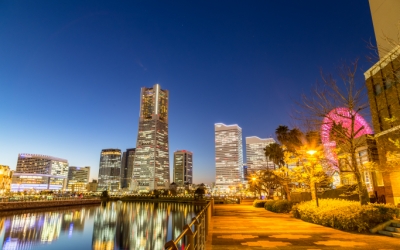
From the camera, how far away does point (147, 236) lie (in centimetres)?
3353

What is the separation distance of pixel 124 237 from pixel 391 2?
131 feet

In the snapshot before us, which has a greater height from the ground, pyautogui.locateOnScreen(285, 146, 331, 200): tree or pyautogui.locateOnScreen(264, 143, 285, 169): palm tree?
pyautogui.locateOnScreen(264, 143, 285, 169): palm tree

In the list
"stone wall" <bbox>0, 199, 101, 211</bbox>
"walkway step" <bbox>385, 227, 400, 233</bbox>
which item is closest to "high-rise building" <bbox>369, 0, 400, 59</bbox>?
"walkway step" <bbox>385, 227, 400, 233</bbox>

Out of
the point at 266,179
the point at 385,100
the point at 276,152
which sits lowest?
the point at 266,179

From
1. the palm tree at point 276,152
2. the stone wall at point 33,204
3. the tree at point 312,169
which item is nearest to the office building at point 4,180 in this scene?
the stone wall at point 33,204

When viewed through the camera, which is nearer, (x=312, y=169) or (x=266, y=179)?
(x=312, y=169)

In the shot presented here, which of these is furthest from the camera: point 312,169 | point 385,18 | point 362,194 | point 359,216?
point 385,18

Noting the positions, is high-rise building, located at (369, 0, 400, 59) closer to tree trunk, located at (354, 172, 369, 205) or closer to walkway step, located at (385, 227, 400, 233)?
tree trunk, located at (354, 172, 369, 205)

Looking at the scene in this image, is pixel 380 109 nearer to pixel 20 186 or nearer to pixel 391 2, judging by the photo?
pixel 391 2

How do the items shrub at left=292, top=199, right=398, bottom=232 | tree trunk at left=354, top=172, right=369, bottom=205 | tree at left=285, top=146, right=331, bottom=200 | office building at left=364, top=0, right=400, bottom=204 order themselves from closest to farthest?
shrub at left=292, top=199, right=398, bottom=232 < tree trunk at left=354, top=172, right=369, bottom=205 < tree at left=285, top=146, right=331, bottom=200 < office building at left=364, top=0, right=400, bottom=204

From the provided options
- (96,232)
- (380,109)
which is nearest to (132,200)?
(96,232)

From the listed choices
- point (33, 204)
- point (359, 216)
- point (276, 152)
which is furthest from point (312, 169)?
point (33, 204)

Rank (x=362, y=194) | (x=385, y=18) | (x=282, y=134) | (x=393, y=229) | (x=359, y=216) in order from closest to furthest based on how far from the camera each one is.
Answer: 1. (x=393, y=229)
2. (x=359, y=216)
3. (x=362, y=194)
4. (x=385, y=18)
5. (x=282, y=134)

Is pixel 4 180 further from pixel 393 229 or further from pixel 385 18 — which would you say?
pixel 385 18
